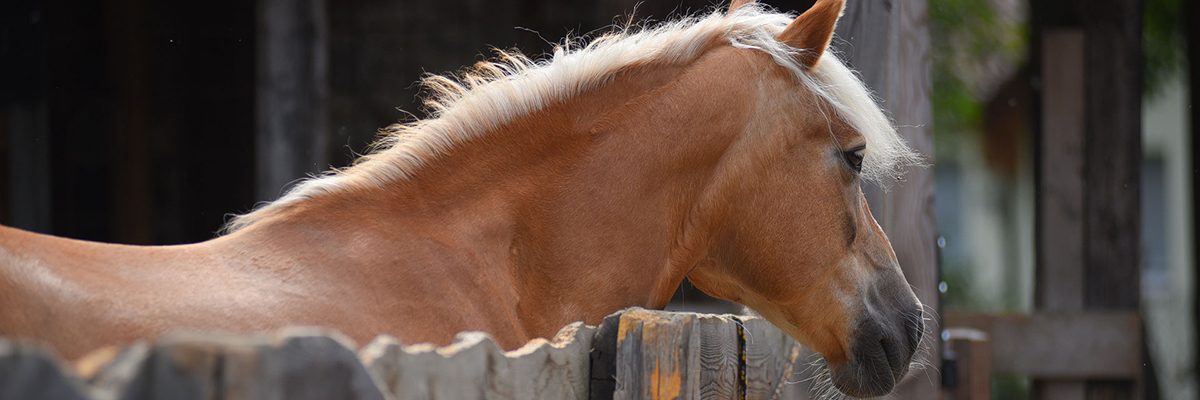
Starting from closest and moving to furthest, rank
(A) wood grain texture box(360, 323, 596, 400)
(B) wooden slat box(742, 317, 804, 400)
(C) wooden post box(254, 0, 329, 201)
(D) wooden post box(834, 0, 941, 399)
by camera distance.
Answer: (A) wood grain texture box(360, 323, 596, 400), (B) wooden slat box(742, 317, 804, 400), (D) wooden post box(834, 0, 941, 399), (C) wooden post box(254, 0, 329, 201)

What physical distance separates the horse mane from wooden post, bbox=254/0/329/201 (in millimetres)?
2193

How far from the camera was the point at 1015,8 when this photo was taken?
30.8 ft

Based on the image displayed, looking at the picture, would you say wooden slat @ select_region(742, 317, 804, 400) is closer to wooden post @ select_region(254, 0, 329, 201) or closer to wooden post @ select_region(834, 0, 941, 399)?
wooden post @ select_region(834, 0, 941, 399)

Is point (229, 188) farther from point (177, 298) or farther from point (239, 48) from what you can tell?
point (177, 298)

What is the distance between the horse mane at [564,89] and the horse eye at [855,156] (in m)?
0.04

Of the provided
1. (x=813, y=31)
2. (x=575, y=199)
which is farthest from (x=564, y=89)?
(x=813, y=31)

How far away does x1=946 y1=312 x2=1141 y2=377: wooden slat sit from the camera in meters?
3.83

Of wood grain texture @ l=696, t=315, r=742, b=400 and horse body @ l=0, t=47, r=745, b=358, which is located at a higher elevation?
horse body @ l=0, t=47, r=745, b=358

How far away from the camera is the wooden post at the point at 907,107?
2617 mm

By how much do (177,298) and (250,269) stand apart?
0.16 m

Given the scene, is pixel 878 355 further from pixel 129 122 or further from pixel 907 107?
pixel 129 122

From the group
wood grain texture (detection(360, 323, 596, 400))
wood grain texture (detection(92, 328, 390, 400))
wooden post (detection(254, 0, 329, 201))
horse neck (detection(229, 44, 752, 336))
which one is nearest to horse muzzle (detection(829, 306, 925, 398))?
horse neck (detection(229, 44, 752, 336))

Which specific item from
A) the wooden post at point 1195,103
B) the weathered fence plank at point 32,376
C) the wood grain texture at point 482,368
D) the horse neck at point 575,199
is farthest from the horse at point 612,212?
the wooden post at point 1195,103

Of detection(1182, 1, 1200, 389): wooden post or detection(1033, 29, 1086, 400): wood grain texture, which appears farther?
detection(1182, 1, 1200, 389): wooden post
